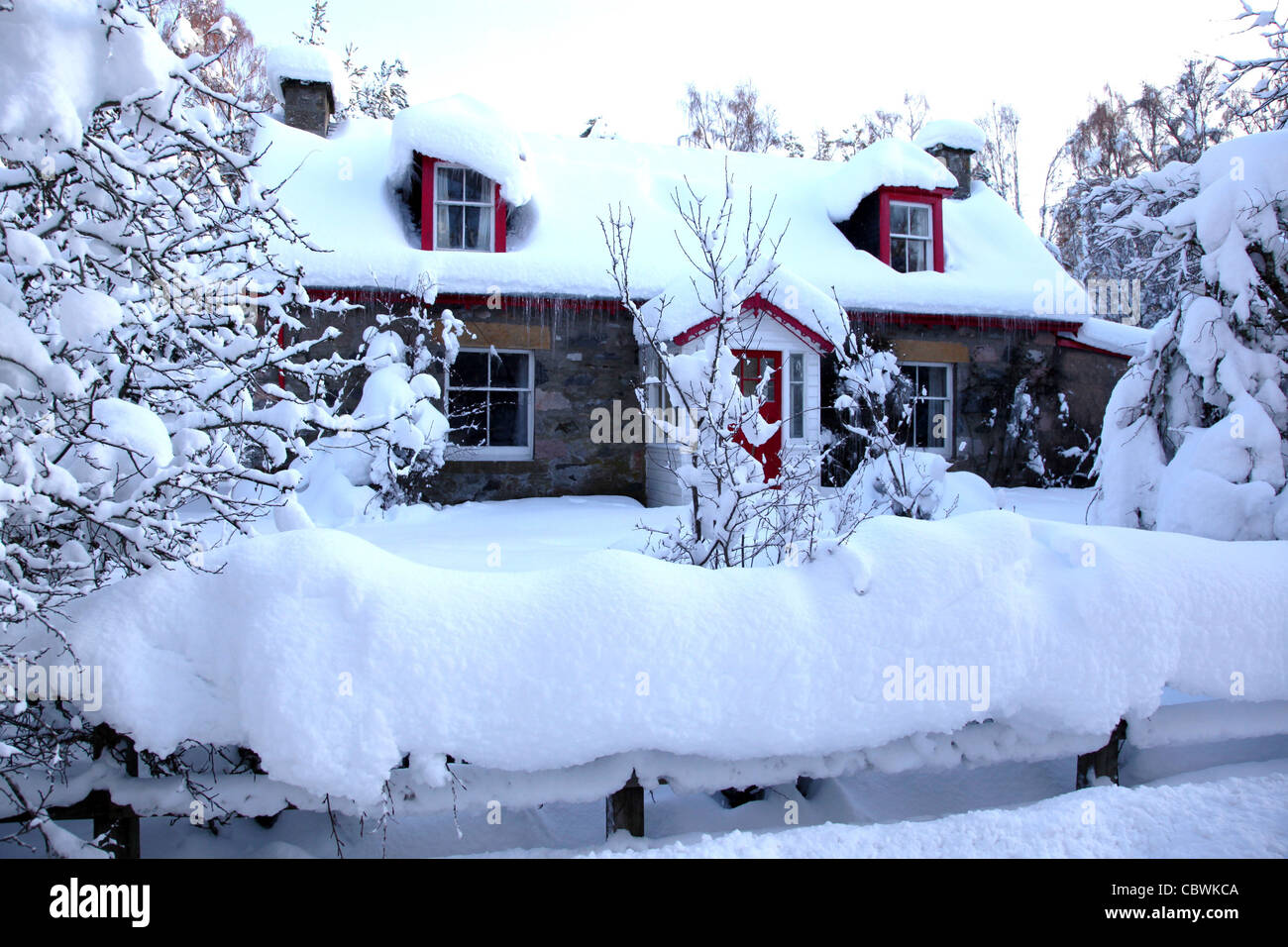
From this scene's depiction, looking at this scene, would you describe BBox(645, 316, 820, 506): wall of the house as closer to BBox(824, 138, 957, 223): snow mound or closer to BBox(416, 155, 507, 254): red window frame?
BBox(416, 155, 507, 254): red window frame

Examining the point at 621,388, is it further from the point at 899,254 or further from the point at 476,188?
the point at 899,254

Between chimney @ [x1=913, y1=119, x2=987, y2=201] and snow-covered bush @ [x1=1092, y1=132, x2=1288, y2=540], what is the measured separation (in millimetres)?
8062

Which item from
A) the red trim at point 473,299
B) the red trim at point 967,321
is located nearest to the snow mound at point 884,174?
the red trim at point 967,321

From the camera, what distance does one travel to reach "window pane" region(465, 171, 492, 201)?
1036 cm

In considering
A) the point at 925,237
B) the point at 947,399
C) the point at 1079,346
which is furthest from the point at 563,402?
the point at 1079,346

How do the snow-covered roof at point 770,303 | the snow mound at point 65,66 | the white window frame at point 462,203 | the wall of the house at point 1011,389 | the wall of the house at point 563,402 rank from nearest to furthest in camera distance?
the snow mound at point 65,66
the snow-covered roof at point 770,303
the wall of the house at point 563,402
the white window frame at point 462,203
the wall of the house at point 1011,389

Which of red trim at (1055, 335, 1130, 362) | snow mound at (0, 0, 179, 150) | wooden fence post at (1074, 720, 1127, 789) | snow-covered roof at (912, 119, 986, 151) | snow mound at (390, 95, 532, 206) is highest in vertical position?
snow-covered roof at (912, 119, 986, 151)

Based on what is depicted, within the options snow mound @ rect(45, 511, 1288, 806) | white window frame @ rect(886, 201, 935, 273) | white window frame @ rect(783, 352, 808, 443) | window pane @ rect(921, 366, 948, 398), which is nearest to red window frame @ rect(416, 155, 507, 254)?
white window frame @ rect(783, 352, 808, 443)

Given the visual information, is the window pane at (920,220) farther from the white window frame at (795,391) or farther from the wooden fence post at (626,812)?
the wooden fence post at (626,812)

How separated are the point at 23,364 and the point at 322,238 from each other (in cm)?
788

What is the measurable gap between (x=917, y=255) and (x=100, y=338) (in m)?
11.5

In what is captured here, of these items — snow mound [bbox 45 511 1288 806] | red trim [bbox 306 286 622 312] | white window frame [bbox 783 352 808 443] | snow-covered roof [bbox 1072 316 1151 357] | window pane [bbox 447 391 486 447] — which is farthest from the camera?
snow-covered roof [bbox 1072 316 1151 357]

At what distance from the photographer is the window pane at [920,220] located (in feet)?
39.4

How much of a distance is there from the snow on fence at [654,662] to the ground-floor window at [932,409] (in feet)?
28.4
